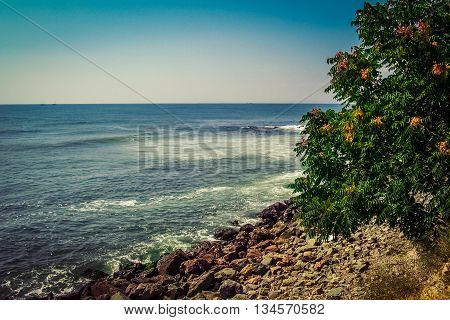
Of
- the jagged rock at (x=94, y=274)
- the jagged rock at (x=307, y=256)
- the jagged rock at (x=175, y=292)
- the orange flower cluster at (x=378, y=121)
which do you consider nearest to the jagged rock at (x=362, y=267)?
the jagged rock at (x=307, y=256)

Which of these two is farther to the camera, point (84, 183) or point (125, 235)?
point (84, 183)

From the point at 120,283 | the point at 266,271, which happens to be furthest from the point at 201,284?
the point at 120,283

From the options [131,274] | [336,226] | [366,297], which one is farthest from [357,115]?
[131,274]

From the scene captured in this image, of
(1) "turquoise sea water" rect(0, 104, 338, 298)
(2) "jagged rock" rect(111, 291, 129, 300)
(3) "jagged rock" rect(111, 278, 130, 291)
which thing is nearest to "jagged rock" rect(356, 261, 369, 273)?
(2) "jagged rock" rect(111, 291, 129, 300)

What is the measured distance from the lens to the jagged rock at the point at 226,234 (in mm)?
18531

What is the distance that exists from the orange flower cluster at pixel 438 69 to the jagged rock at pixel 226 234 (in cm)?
1273

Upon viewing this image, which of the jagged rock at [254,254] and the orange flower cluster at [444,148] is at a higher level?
the orange flower cluster at [444,148]

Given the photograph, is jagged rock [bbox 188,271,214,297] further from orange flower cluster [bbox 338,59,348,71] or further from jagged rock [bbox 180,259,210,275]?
orange flower cluster [bbox 338,59,348,71]

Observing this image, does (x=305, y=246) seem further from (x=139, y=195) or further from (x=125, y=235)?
(x=139, y=195)

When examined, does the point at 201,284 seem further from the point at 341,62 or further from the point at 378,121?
the point at 341,62

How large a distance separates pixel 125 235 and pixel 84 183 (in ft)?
39.9

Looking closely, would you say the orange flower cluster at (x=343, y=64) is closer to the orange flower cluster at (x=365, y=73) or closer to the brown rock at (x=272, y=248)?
the orange flower cluster at (x=365, y=73)

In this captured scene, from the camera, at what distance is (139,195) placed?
26328 mm

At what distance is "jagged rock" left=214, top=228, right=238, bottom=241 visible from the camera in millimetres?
18531
